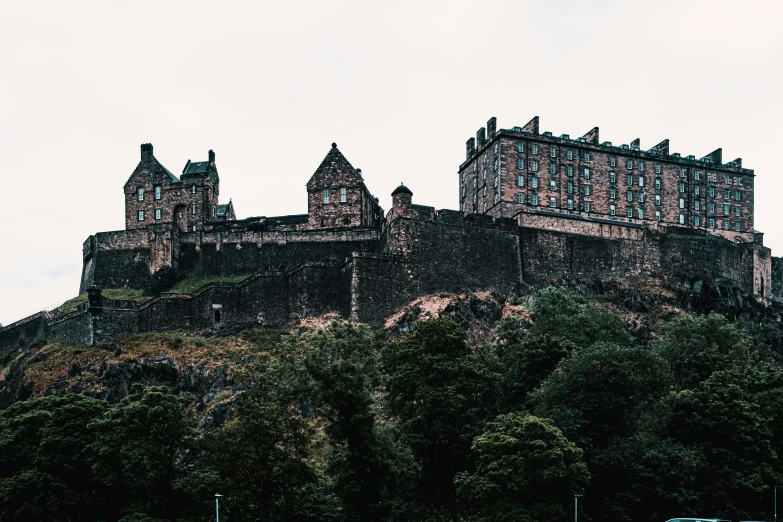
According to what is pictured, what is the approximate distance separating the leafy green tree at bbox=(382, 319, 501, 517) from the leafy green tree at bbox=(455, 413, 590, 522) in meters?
3.83

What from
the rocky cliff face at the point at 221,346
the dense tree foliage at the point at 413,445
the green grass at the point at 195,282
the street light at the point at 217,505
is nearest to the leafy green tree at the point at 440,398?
the dense tree foliage at the point at 413,445

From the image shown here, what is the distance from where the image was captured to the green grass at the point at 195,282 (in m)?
72.9

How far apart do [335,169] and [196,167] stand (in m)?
12.2

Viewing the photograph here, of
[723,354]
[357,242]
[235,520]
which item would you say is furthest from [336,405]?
[357,242]

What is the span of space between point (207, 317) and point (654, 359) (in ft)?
105

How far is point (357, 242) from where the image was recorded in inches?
2972

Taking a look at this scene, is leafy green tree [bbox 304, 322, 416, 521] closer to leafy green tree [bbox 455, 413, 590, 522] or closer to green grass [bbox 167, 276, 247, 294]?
leafy green tree [bbox 455, 413, 590, 522]

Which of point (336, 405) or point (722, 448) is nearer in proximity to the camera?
point (336, 405)

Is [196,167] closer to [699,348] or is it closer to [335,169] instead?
[335,169]

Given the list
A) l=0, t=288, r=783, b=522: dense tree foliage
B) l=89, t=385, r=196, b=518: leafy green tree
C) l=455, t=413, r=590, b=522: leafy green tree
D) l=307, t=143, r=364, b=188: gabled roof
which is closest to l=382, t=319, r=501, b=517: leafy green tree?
l=0, t=288, r=783, b=522: dense tree foliage

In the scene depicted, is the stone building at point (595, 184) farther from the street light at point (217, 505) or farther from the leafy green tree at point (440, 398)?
the street light at point (217, 505)

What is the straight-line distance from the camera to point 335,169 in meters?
77.5

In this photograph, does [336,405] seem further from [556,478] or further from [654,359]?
[654,359]

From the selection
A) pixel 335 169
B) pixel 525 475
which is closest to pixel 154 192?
pixel 335 169
